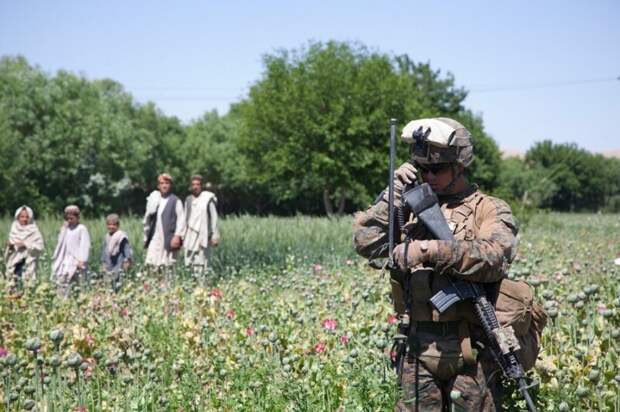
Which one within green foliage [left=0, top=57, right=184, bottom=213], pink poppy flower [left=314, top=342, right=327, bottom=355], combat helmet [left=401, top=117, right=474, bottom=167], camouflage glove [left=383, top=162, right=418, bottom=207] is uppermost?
green foliage [left=0, top=57, right=184, bottom=213]

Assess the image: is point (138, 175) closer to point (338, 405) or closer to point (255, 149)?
point (255, 149)

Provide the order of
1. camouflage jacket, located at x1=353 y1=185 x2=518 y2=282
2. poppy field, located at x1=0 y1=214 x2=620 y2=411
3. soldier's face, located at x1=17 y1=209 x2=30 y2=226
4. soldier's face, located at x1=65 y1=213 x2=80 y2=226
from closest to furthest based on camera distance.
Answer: camouflage jacket, located at x1=353 y1=185 x2=518 y2=282 < poppy field, located at x1=0 y1=214 x2=620 y2=411 < soldier's face, located at x1=65 y1=213 x2=80 y2=226 < soldier's face, located at x1=17 y1=209 x2=30 y2=226

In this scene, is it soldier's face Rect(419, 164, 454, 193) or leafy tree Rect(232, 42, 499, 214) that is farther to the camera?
leafy tree Rect(232, 42, 499, 214)

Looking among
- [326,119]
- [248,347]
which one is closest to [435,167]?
[248,347]

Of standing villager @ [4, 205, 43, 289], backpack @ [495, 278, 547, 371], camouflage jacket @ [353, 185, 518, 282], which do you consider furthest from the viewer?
standing villager @ [4, 205, 43, 289]

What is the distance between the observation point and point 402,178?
3.03 metres

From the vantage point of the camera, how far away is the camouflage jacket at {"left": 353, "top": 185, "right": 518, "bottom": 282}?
2.79 m

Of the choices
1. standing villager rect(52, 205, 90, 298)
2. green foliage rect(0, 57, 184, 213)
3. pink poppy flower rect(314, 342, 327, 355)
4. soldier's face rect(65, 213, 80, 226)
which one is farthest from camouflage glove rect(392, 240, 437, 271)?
green foliage rect(0, 57, 184, 213)

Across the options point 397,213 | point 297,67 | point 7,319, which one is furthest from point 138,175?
point 397,213

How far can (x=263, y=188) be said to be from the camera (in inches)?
2464

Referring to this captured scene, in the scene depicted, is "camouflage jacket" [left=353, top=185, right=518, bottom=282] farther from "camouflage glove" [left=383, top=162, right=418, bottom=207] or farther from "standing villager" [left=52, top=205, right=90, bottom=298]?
"standing villager" [left=52, top=205, right=90, bottom=298]

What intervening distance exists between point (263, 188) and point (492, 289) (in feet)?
196

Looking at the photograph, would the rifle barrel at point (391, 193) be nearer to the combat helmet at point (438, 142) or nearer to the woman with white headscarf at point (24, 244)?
the combat helmet at point (438, 142)

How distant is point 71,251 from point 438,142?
24.2 feet
